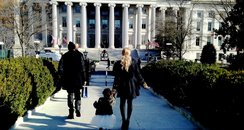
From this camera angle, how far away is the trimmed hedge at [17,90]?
784 centimetres

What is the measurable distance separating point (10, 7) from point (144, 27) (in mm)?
53844

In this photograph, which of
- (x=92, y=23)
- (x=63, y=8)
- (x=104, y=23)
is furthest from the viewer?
(x=104, y=23)

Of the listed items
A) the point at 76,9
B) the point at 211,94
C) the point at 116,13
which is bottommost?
the point at 211,94

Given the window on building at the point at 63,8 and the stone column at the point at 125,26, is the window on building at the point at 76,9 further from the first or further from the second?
the stone column at the point at 125,26

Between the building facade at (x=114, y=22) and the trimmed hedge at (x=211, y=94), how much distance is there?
68.9 metres

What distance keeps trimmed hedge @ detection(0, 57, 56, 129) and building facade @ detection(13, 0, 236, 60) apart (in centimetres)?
6990

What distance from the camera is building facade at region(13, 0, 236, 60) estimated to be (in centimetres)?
8400

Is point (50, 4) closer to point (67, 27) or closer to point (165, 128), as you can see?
point (67, 27)

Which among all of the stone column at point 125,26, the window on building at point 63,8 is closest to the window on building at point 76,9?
the window on building at point 63,8

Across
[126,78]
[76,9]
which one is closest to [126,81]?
[126,78]

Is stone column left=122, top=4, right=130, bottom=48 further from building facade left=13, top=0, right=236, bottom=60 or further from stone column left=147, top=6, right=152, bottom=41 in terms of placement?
stone column left=147, top=6, right=152, bottom=41

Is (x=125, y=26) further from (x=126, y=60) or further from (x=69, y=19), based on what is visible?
(x=126, y=60)

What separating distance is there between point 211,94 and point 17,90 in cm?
471

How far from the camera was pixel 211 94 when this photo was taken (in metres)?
8.70
